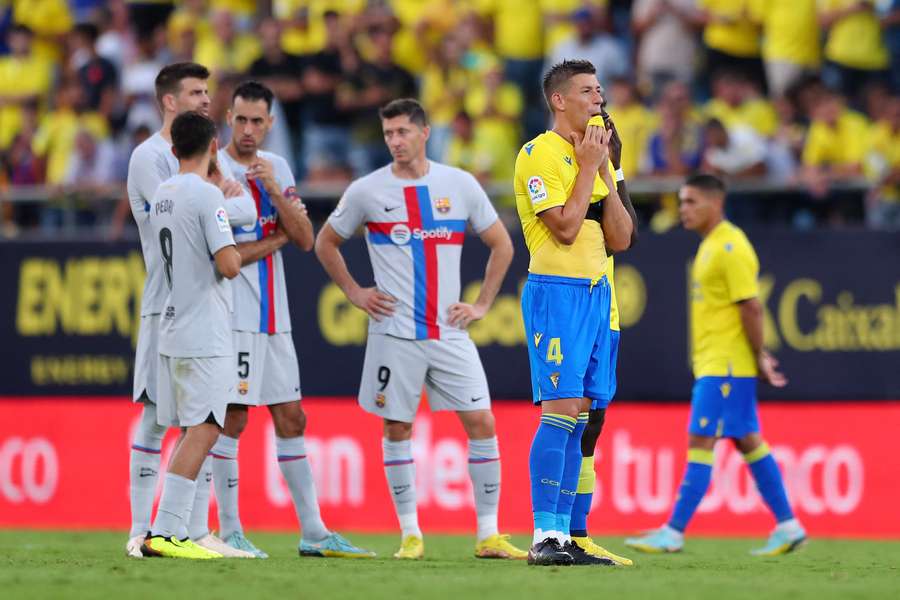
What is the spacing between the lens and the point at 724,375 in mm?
10977

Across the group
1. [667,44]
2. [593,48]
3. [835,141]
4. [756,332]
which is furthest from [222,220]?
[667,44]

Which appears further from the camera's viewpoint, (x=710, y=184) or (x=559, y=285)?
(x=710, y=184)

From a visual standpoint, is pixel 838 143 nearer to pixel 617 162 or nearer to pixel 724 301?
pixel 724 301

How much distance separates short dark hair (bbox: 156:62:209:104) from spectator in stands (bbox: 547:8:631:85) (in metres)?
7.00

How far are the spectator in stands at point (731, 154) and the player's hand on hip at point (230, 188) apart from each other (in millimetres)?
6277

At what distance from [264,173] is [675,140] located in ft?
20.0

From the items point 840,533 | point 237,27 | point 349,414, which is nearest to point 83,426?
point 349,414

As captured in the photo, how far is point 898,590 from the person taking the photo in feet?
23.3

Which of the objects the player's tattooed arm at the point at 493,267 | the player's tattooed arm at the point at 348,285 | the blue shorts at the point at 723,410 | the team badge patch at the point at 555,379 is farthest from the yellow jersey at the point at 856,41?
the team badge patch at the point at 555,379

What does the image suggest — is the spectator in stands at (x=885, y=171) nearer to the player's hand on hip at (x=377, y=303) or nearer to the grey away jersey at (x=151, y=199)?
the player's hand on hip at (x=377, y=303)

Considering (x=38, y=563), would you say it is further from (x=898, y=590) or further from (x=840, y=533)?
(x=840, y=533)

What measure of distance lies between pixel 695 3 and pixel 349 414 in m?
5.85

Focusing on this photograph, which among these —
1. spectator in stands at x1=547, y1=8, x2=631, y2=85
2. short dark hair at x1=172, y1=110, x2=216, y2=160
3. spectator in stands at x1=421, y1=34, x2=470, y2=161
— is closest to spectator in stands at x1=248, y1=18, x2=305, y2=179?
spectator in stands at x1=421, y1=34, x2=470, y2=161

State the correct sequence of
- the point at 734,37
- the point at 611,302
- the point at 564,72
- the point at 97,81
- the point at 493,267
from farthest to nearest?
the point at 97,81 → the point at 734,37 → the point at 493,267 → the point at 611,302 → the point at 564,72
